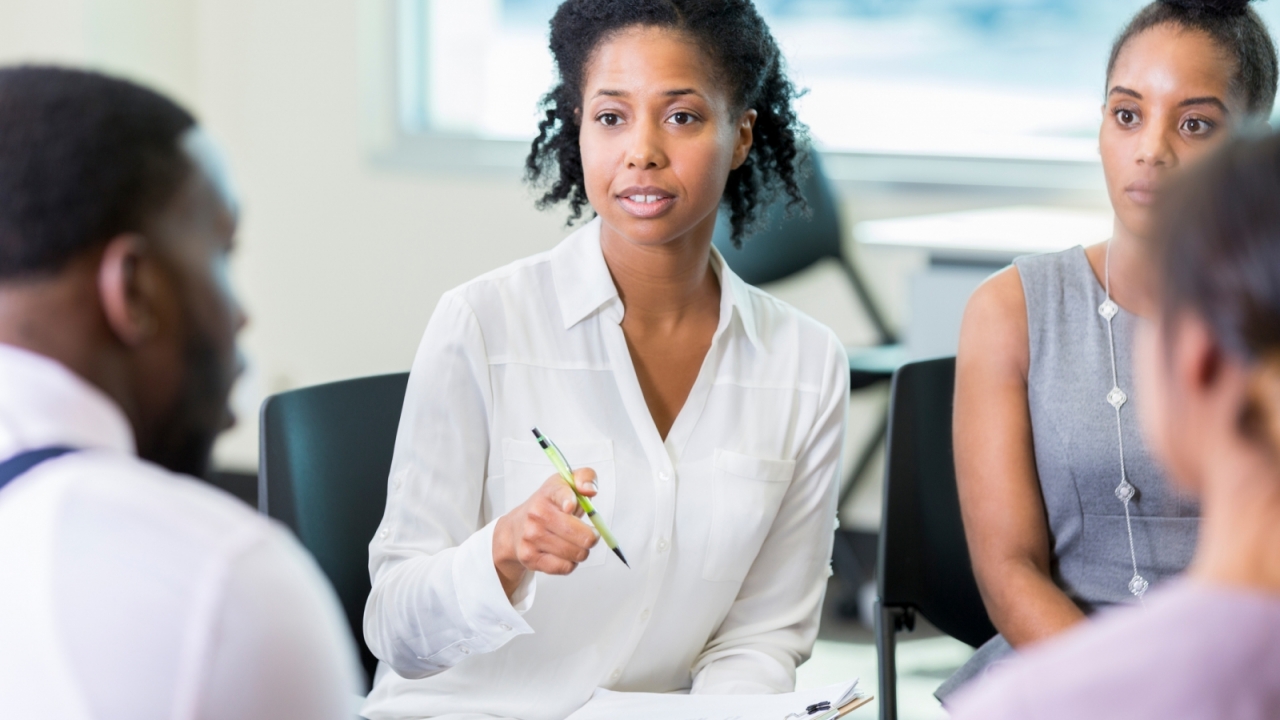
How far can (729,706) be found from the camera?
139 centimetres

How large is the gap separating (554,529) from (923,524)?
63 centimetres

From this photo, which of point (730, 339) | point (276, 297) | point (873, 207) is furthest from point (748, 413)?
point (276, 297)

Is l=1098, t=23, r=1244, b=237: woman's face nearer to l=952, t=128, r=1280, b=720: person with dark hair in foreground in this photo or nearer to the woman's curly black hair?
the woman's curly black hair

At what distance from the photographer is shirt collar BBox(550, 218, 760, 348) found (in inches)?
63.7

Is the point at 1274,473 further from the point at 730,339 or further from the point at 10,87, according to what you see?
the point at 730,339

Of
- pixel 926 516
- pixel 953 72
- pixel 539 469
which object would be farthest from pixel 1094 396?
pixel 953 72

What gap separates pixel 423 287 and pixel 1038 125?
1870mm

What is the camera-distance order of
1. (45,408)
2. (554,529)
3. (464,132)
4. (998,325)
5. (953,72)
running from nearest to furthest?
(45,408) → (554,529) → (998,325) → (953,72) → (464,132)

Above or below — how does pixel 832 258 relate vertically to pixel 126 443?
below

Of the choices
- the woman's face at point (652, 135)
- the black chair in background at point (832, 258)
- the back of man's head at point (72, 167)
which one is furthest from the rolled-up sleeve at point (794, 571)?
the black chair in background at point (832, 258)

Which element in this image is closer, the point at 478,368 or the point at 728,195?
the point at 478,368

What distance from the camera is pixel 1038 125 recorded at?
144 inches

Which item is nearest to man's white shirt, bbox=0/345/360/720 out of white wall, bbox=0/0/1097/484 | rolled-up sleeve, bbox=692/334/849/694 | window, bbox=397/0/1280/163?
rolled-up sleeve, bbox=692/334/849/694

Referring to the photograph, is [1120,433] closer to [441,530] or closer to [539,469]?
[539,469]
